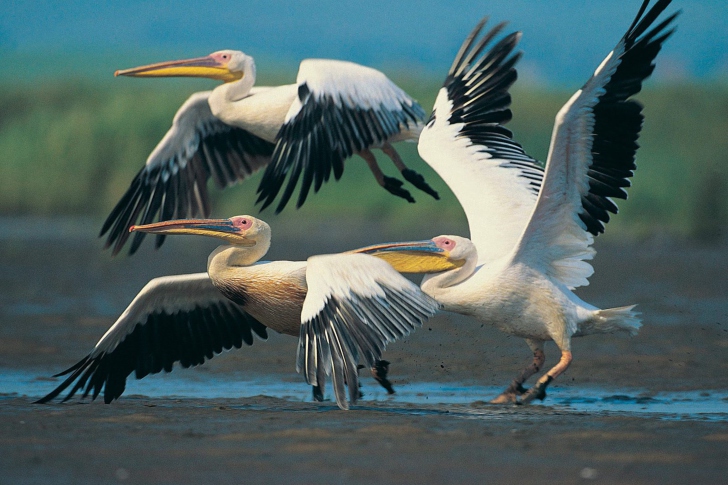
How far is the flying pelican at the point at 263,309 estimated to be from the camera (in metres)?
5.98

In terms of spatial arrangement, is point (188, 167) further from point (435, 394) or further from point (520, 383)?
point (520, 383)

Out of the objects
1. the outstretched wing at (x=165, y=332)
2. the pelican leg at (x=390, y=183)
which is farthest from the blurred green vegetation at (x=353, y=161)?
the outstretched wing at (x=165, y=332)

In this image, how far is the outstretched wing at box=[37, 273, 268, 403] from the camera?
22.7 feet

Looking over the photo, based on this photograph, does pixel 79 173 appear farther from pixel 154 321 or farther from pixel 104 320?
pixel 154 321

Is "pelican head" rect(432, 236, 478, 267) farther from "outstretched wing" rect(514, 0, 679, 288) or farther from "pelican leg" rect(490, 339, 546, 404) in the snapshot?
"pelican leg" rect(490, 339, 546, 404)

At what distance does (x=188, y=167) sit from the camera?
898 centimetres

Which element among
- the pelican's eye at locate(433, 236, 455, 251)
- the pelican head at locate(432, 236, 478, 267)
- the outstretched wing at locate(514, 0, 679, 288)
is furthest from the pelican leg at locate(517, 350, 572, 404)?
the pelican's eye at locate(433, 236, 455, 251)

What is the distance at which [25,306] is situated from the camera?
1184 centimetres

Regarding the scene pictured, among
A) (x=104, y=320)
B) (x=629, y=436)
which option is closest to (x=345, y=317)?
(x=629, y=436)

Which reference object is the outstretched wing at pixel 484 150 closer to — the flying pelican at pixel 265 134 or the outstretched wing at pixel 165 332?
the flying pelican at pixel 265 134

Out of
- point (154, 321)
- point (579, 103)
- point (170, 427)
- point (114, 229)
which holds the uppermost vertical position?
point (579, 103)

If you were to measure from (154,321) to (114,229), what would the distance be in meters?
1.60

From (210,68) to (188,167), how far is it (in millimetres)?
701

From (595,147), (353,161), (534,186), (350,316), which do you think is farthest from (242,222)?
(353,161)
